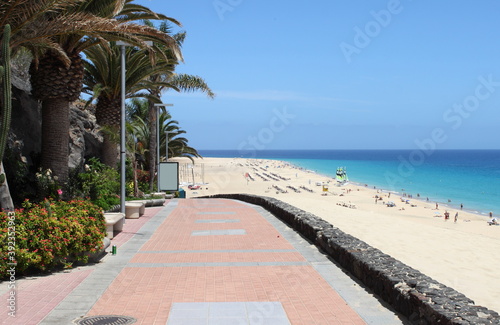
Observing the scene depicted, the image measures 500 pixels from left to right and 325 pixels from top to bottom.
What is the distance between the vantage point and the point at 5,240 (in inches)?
319

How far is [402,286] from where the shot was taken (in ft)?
22.5

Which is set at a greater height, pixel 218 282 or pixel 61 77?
pixel 61 77

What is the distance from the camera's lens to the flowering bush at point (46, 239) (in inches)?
320

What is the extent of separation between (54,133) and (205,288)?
9.09m

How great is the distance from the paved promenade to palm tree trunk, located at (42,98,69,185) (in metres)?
3.98

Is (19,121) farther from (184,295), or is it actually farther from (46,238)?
(184,295)

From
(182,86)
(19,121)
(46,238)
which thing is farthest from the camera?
(182,86)

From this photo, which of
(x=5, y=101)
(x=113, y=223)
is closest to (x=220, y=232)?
(x=113, y=223)

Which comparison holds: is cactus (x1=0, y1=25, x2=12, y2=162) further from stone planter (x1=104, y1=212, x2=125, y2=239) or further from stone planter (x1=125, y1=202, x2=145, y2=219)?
stone planter (x1=125, y1=202, x2=145, y2=219)

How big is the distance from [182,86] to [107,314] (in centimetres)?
2856

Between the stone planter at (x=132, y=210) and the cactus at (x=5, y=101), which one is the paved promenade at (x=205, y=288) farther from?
the stone planter at (x=132, y=210)

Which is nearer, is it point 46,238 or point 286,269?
point 46,238

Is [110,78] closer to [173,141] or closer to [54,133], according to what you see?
[54,133]

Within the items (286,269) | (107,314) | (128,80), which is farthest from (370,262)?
(128,80)
